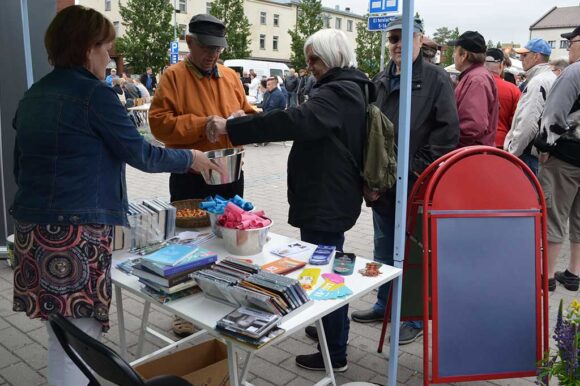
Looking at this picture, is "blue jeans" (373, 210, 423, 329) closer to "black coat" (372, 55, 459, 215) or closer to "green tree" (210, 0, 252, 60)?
"black coat" (372, 55, 459, 215)

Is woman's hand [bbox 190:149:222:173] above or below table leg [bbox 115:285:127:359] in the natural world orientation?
above

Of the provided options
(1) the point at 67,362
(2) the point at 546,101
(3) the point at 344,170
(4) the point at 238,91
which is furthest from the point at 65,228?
(2) the point at 546,101

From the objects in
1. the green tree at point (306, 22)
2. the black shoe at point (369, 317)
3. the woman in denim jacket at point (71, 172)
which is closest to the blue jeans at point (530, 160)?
the black shoe at point (369, 317)

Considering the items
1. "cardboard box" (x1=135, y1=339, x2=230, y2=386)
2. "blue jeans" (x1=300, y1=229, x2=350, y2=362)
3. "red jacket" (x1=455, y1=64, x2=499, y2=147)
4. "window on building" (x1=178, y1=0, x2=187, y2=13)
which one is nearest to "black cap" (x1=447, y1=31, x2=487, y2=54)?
"red jacket" (x1=455, y1=64, x2=499, y2=147)

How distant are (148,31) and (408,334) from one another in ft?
113

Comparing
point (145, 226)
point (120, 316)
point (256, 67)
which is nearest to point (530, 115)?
point (145, 226)

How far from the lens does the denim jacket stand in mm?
1699

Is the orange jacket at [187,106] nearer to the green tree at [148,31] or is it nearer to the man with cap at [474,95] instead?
the man with cap at [474,95]

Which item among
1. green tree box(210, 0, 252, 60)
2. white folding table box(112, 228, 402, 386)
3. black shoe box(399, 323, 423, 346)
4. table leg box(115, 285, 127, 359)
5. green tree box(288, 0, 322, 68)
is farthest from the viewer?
green tree box(288, 0, 322, 68)

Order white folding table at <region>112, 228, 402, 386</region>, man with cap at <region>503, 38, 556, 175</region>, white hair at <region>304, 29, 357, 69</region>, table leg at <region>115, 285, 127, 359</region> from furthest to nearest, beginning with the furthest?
man with cap at <region>503, 38, 556, 175</region>
table leg at <region>115, 285, 127, 359</region>
white hair at <region>304, 29, 357, 69</region>
white folding table at <region>112, 228, 402, 386</region>

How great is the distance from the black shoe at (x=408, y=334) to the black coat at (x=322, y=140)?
106cm

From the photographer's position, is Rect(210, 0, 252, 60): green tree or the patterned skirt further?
Rect(210, 0, 252, 60): green tree

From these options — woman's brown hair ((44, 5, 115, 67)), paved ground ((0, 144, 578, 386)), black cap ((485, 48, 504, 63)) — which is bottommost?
paved ground ((0, 144, 578, 386))

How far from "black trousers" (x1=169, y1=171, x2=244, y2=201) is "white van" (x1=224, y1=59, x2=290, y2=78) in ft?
83.4
